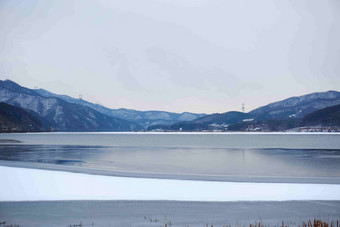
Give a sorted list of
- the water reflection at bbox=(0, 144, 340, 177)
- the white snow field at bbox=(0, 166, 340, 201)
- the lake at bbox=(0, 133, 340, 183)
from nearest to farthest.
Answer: the white snow field at bbox=(0, 166, 340, 201), the lake at bbox=(0, 133, 340, 183), the water reflection at bbox=(0, 144, 340, 177)

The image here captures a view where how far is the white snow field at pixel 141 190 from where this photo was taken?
11421 mm

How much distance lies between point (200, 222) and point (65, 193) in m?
5.80

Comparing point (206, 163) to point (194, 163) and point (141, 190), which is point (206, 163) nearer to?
point (194, 163)

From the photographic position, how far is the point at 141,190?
504 inches

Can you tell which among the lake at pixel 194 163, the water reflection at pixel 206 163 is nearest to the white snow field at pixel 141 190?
the lake at pixel 194 163

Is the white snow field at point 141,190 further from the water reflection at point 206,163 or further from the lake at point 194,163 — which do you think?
the water reflection at point 206,163

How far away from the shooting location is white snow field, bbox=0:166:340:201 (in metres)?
11.4

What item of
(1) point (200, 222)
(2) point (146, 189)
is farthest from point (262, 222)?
(2) point (146, 189)

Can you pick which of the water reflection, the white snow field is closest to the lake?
the water reflection

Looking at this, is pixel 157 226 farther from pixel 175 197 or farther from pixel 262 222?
pixel 175 197

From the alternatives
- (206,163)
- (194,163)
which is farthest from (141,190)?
(206,163)

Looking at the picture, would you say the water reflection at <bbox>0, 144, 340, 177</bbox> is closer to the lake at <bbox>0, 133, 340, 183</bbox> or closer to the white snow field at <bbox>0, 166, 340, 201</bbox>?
the lake at <bbox>0, 133, 340, 183</bbox>

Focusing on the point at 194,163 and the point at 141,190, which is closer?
the point at 141,190

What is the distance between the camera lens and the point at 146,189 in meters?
13.0
